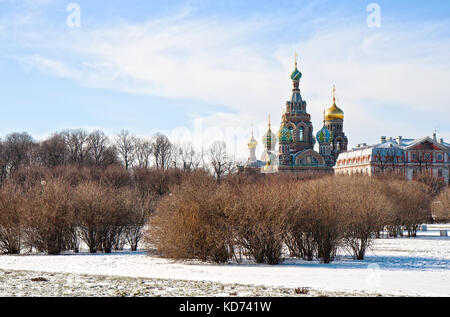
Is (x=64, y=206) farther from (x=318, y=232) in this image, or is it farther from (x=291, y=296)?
(x=291, y=296)

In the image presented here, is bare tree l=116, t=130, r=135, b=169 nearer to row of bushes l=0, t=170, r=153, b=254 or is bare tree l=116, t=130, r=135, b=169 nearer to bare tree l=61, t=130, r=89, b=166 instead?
bare tree l=61, t=130, r=89, b=166

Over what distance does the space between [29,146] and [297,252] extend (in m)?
56.1

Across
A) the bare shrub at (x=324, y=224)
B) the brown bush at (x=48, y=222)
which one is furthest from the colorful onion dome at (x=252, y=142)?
A: the bare shrub at (x=324, y=224)

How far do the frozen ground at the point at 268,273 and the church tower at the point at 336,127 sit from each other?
78591mm

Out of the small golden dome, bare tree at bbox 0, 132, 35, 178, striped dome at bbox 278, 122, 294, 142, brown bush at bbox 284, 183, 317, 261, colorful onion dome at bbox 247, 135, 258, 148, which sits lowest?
brown bush at bbox 284, 183, 317, 261

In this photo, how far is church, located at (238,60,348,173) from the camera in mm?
92250

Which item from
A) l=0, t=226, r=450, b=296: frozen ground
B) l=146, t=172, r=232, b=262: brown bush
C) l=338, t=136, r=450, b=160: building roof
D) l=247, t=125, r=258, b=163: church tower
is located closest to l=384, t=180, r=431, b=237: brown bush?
l=0, t=226, r=450, b=296: frozen ground

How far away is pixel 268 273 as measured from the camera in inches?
651

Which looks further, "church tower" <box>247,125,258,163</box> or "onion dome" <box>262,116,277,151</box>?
"church tower" <box>247,125,258,163</box>

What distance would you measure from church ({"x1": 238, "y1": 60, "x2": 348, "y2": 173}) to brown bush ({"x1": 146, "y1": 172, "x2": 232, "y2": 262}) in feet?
222

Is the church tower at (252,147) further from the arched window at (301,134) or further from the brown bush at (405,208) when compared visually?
the brown bush at (405,208)

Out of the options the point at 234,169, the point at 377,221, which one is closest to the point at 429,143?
the point at 234,169

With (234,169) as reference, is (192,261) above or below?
below

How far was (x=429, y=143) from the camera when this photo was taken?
83.9 metres
